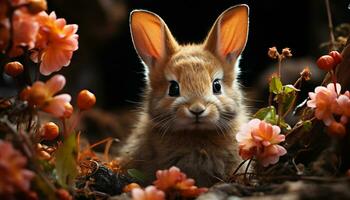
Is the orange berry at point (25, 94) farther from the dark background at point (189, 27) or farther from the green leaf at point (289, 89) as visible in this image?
the dark background at point (189, 27)

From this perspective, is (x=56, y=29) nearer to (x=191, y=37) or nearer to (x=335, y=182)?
(x=335, y=182)

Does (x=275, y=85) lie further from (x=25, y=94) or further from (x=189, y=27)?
(x=189, y=27)

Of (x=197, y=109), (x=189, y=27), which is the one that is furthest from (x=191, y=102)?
(x=189, y=27)

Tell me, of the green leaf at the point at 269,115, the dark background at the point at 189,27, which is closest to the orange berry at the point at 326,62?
the green leaf at the point at 269,115

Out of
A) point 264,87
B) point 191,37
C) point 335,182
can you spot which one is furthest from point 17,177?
point 191,37

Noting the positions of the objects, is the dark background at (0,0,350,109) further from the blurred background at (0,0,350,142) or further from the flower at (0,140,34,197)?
the flower at (0,140,34,197)

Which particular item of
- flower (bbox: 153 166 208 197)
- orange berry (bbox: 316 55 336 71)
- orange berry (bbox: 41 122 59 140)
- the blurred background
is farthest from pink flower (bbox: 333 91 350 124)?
the blurred background
